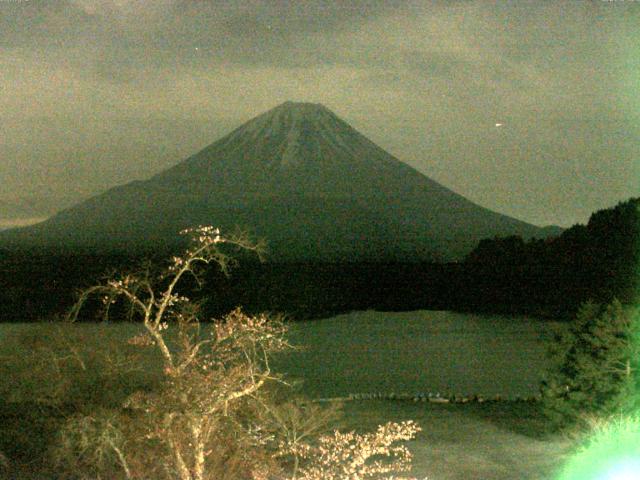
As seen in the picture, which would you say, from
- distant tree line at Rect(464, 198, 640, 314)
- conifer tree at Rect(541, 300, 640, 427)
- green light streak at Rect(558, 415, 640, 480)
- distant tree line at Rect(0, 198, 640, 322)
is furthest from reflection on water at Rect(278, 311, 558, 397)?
green light streak at Rect(558, 415, 640, 480)

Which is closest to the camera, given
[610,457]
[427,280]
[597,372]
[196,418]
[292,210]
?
[196,418]

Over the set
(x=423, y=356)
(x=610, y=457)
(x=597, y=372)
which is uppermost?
(x=597, y=372)

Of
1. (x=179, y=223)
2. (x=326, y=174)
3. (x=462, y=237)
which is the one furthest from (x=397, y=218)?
(x=179, y=223)

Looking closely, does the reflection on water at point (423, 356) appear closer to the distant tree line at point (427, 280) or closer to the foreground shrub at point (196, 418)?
the distant tree line at point (427, 280)

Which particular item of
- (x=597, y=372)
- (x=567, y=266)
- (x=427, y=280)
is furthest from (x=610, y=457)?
(x=427, y=280)

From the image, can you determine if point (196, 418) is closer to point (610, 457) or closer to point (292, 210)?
point (610, 457)

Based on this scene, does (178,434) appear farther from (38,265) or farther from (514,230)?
(514,230)

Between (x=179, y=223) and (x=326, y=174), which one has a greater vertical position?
(x=326, y=174)

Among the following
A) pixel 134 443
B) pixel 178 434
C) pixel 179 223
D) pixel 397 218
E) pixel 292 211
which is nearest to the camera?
pixel 178 434

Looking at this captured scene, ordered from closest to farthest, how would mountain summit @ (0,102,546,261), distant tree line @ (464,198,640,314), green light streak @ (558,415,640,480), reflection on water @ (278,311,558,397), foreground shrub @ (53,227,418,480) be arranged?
1. foreground shrub @ (53,227,418,480)
2. green light streak @ (558,415,640,480)
3. reflection on water @ (278,311,558,397)
4. distant tree line @ (464,198,640,314)
5. mountain summit @ (0,102,546,261)

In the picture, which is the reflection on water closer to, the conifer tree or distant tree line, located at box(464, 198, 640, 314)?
the conifer tree

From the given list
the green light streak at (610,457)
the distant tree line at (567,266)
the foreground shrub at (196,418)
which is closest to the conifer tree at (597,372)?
the green light streak at (610,457)

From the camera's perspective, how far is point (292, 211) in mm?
86250

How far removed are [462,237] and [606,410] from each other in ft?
257
